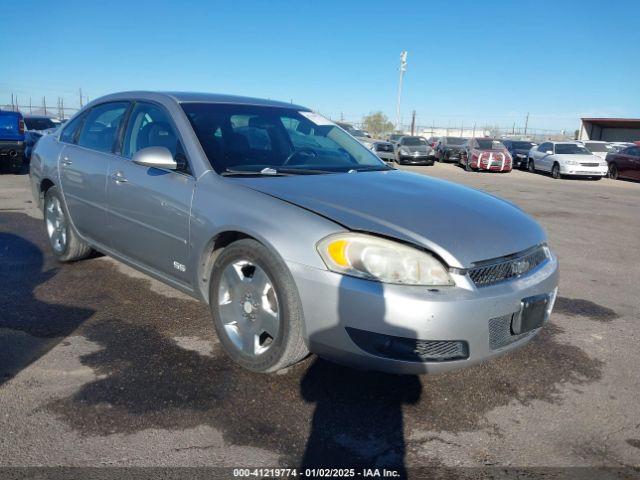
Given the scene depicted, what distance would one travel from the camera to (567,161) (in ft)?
66.7

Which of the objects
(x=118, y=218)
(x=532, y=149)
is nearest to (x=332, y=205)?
(x=118, y=218)

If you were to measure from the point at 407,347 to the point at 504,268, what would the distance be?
0.67 m

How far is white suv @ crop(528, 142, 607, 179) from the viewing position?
20.0 m

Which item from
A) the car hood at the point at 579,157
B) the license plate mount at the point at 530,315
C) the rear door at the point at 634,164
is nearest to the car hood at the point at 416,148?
the car hood at the point at 579,157

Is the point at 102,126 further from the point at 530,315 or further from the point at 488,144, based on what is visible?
the point at 488,144

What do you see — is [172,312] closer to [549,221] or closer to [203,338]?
[203,338]

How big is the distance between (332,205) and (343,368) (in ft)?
3.23

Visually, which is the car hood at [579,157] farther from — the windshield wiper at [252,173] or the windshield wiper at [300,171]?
the windshield wiper at [252,173]

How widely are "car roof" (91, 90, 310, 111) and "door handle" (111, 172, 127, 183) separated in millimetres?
606

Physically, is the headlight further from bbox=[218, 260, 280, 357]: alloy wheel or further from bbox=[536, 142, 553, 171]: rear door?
bbox=[536, 142, 553, 171]: rear door

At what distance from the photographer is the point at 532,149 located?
23.9m

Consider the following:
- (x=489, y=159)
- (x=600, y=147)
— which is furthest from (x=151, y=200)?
(x=600, y=147)

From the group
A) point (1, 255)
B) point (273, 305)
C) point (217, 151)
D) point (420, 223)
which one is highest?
point (217, 151)

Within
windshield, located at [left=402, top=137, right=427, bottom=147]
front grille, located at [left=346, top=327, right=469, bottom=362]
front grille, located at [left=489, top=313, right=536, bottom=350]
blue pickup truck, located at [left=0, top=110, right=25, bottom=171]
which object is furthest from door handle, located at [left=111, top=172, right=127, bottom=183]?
windshield, located at [left=402, top=137, right=427, bottom=147]
